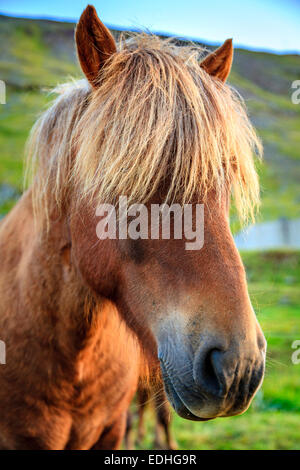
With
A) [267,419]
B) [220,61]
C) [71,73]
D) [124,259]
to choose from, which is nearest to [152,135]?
[124,259]

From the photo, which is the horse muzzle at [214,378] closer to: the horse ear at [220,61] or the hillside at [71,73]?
the horse ear at [220,61]

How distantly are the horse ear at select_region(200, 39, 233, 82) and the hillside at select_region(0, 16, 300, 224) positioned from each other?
32.2 metres

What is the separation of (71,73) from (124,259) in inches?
1650

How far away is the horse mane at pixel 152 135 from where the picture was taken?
179 cm

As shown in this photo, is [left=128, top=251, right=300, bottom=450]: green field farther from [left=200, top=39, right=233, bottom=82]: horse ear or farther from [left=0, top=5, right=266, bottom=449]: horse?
[left=200, top=39, right=233, bottom=82]: horse ear

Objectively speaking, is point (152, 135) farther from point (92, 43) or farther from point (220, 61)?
point (220, 61)

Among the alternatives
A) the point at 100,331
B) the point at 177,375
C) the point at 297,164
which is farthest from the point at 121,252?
the point at 297,164

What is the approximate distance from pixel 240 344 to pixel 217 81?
4.61ft

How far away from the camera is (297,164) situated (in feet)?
162

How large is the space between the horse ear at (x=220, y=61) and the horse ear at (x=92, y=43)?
54 centimetres

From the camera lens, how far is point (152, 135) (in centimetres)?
183

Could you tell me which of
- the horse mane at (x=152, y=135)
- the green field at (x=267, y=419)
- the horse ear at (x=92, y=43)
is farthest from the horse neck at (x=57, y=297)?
the green field at (x=267, y=419)

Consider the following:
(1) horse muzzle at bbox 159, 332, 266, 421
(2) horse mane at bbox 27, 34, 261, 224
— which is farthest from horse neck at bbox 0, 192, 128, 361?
(1) horse muzzle at bbox 159, 332, 266, 421

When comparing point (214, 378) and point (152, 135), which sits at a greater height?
point (152, 135)
